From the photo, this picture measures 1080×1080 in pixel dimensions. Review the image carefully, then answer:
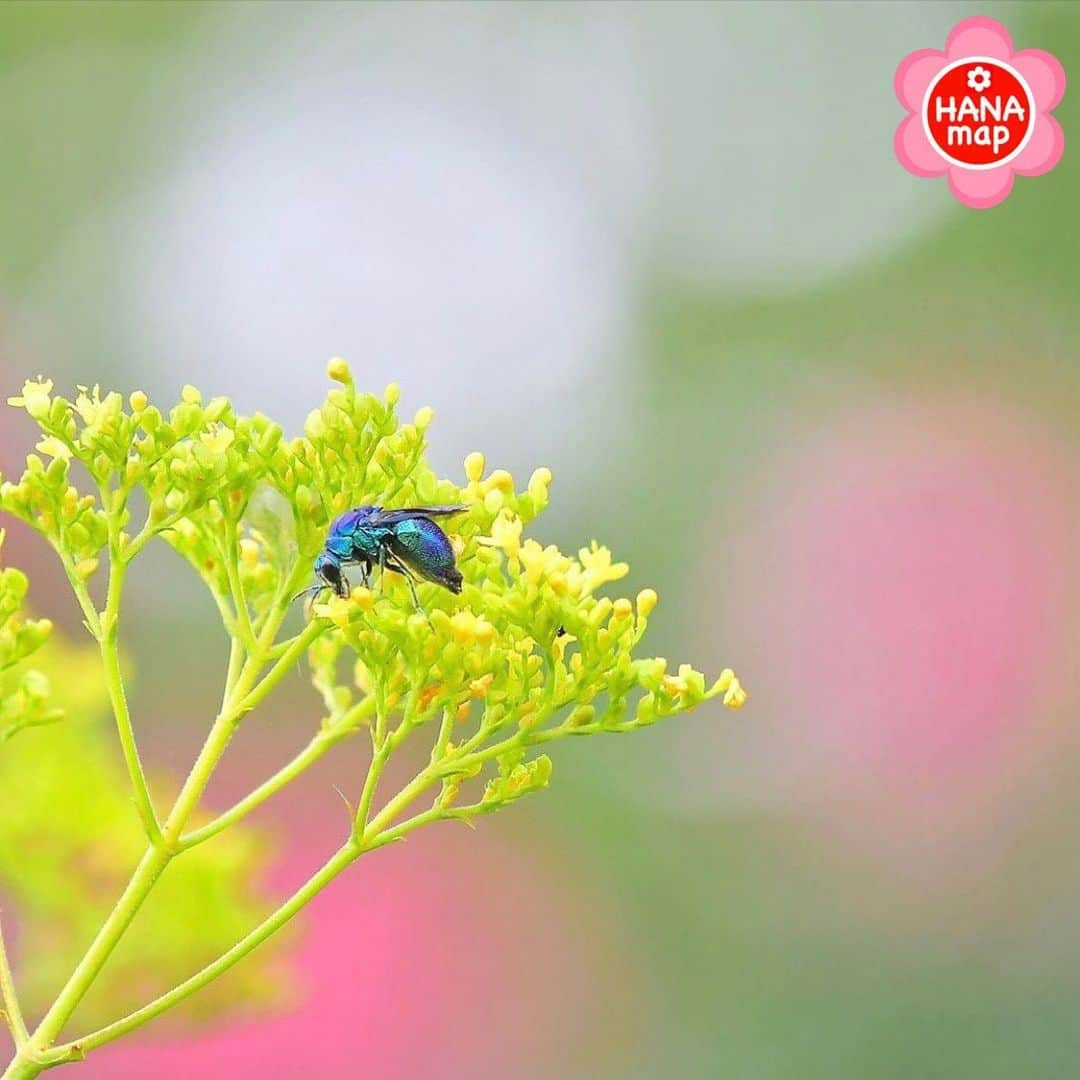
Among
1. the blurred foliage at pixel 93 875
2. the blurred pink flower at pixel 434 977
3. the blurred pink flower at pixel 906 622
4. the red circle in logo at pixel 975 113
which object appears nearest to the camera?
the blurred foliage at pixel 93 875

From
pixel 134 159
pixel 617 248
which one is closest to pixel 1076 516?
pixel 617 248

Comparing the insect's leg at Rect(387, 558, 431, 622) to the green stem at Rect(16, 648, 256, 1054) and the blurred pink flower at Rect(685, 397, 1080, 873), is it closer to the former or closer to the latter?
the green stem at Rect(16, 648, 256, 1054)

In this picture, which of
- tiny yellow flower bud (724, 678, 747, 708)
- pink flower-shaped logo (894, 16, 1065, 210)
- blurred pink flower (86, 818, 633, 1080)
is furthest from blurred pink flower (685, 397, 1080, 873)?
tiny yellow flower bud (724, 678, 747, 708)

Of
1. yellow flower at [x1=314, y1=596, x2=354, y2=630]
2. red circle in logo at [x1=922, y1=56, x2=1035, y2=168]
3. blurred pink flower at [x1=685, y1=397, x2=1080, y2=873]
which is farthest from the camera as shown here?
blurred pink flower at [x1=685, y1=397, x2=1080, y2=873]

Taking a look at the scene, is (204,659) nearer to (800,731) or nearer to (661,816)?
(661,816)

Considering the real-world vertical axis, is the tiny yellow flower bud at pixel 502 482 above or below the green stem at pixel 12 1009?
above

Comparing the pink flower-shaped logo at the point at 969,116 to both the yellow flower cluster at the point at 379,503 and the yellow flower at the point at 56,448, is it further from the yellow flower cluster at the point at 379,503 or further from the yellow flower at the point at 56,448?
the yellow flower at the point at 56,448

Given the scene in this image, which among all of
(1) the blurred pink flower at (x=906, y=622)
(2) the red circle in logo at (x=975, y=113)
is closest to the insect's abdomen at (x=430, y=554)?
(2) the red circle in logo at (x=975, y=113)
